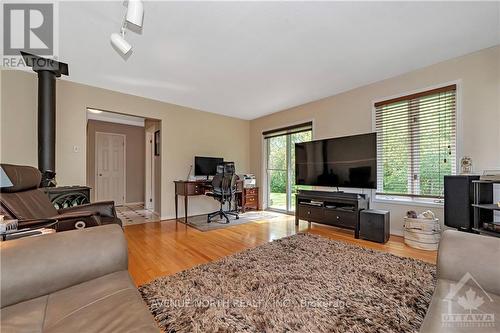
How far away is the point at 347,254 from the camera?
2473 mm

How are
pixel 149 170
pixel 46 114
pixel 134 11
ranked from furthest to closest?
pixel 149 170
pixel 46 114
pixel 134 11

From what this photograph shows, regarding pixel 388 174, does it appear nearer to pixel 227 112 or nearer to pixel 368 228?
pixel 368 228

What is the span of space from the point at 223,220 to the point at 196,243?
132 centimetres

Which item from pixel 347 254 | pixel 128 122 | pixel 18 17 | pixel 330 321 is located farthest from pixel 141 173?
pixel 330 321

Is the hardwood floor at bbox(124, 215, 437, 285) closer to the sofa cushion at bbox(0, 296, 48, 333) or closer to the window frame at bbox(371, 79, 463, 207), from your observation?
the window frame at bbox(371, 79, 463, 207)

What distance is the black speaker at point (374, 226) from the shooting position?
2906 millimetres

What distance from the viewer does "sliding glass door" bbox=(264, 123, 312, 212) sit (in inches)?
194

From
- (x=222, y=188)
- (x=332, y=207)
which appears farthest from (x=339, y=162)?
(x=222, y=188)

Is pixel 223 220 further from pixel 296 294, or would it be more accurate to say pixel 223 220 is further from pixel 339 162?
pixel 296 294

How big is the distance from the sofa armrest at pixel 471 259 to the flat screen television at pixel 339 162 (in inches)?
80.2

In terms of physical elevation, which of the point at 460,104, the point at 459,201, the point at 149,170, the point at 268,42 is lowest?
the point at 459,201

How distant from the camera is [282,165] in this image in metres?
5.19

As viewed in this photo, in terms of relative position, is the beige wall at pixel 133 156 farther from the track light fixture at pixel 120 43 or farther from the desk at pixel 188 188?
the track light fixture at pixel 120 43

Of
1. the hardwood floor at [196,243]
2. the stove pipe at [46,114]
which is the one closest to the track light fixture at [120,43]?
the stove pipe at [46,114]
